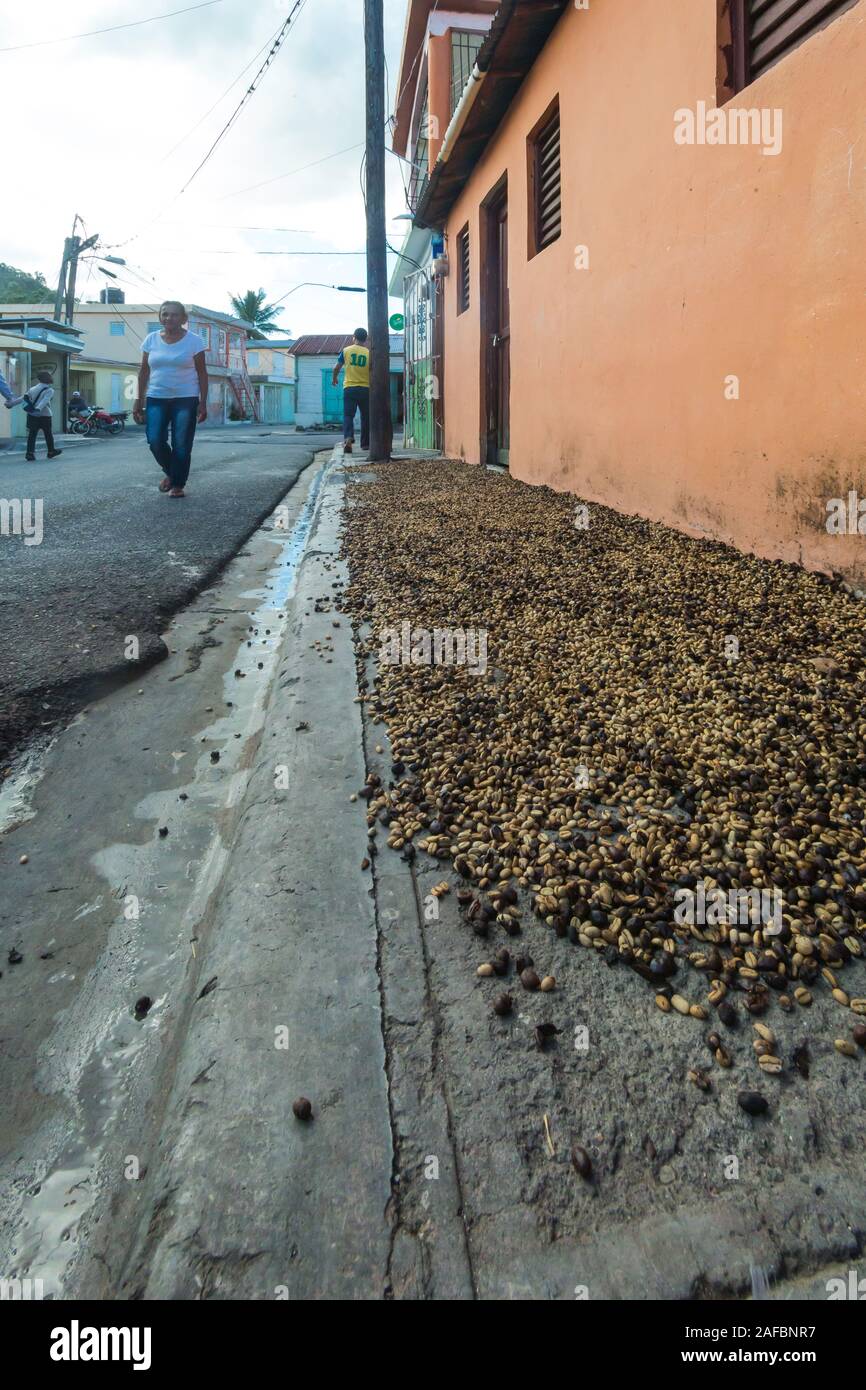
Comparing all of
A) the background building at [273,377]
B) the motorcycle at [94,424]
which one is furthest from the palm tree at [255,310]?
the motorcycle at [94,424]

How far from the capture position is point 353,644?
356cm

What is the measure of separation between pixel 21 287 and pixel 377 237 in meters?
56.7

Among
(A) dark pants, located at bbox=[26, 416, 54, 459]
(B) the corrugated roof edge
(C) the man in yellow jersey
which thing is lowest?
(A) dark pants, located at bbox=[26, 416, 54, 459]

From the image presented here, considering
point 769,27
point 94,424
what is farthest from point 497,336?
point 94,424

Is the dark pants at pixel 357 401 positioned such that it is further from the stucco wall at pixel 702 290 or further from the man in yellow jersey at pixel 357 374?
the stucco wall at pixel 702 290

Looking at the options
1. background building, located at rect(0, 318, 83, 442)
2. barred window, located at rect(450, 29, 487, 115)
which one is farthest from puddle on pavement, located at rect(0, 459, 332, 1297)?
background building, located at rect(0, 318, 83, 442)

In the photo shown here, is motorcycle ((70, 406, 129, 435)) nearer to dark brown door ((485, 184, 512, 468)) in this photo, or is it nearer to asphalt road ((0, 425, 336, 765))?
asphalt road ((0, 425, 336, 765))

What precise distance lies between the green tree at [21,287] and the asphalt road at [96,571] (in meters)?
53.9

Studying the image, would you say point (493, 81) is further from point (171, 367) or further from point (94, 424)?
point (94, 424)

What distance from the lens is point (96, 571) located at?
16.5 ft

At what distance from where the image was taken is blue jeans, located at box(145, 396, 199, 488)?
7.99 meters

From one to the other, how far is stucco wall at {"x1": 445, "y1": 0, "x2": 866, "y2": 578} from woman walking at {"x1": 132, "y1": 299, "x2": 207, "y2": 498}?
3.23 metres
